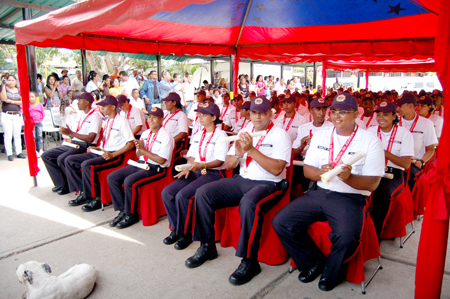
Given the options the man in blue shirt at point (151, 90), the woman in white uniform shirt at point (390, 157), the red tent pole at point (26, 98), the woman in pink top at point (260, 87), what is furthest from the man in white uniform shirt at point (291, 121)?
the woman in pink top at point (260, 87)

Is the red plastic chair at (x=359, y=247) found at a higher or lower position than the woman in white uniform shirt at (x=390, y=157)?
lower

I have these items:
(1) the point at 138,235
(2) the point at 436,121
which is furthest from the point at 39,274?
(2) the point at 436,121

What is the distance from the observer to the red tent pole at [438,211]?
7.11ft

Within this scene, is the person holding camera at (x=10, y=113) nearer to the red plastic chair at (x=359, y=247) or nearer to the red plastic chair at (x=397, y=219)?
the red plastic chair at (x=359, y=247)

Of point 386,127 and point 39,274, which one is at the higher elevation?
point 386,127

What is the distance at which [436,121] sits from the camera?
568 centimetres

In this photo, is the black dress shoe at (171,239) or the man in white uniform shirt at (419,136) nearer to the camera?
the black dress shoe at (171,239)

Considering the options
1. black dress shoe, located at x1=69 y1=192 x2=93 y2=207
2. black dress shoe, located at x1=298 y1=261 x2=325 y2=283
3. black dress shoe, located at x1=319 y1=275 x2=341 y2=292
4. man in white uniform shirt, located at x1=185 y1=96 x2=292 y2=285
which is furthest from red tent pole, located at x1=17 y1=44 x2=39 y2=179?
black dress shoe, located at x1=319 y1=275 x2=341 y2=292

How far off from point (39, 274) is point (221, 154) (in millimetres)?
2204

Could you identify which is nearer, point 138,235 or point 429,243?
point 429,243

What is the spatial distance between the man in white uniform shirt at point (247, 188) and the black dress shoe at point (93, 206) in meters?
2.25

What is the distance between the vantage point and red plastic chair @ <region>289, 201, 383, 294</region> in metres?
2.83

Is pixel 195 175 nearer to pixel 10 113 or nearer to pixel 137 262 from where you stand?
pixel 137 262

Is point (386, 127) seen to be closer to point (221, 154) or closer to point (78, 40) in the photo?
point (221, 154)
